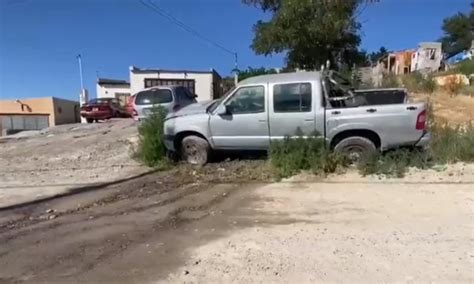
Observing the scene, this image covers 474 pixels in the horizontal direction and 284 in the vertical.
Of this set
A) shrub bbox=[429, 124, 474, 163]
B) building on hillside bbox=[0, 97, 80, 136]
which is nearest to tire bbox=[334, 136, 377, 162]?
shrub bbox=[429, 124, 474, 163]

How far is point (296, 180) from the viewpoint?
8.02 m

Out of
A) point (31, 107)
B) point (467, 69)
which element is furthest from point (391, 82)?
point (31, 107)

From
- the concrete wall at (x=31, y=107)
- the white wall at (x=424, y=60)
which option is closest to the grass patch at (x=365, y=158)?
the white wall at (x=424, y=60)

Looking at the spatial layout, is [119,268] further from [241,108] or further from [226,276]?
[241,108]

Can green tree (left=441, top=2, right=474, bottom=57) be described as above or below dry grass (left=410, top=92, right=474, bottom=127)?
above

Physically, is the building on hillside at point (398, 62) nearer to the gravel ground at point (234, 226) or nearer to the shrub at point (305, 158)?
the shrub at point (305, 158)

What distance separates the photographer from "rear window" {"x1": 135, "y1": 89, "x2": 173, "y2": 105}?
16.2 m

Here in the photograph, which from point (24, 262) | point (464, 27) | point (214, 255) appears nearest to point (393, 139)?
point (214, 255)

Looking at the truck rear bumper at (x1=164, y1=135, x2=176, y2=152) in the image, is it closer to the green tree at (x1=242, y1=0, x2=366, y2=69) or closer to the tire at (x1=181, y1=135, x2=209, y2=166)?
the tire at (x1=181, y1=135, x2=209, y2=166)

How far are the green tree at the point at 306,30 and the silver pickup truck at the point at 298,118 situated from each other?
681 cm

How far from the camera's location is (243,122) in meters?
9.03

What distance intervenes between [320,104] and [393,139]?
1.47m

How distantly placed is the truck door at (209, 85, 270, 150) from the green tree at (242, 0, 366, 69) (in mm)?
7659

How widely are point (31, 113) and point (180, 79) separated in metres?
14.0
